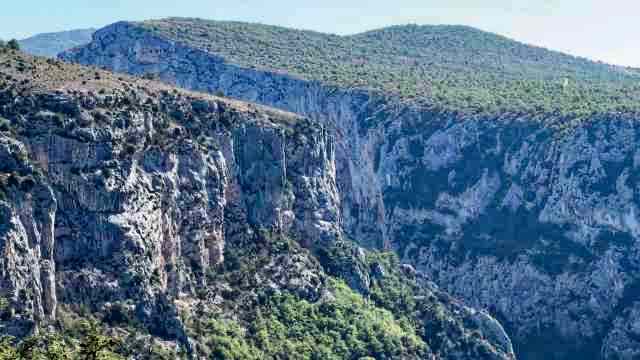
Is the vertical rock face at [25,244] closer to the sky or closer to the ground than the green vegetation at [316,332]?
closer to the sky

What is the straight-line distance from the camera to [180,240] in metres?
135

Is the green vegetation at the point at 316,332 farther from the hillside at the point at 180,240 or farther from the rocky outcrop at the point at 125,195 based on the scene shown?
the rocky outcrop at the point at 125,195

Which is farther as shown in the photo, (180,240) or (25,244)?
(180,240)

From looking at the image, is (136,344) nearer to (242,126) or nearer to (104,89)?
(104,89)

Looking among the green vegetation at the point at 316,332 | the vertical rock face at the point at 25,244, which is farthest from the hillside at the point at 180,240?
the green vegetation at the point at 316,332

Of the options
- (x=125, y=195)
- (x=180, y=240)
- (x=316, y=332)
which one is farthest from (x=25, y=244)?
(x=316, y=332)

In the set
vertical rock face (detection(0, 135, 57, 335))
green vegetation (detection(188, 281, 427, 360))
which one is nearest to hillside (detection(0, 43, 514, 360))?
vertical rock face (detection(0, 135, 57, 335))

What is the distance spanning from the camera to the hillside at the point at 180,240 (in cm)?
11200

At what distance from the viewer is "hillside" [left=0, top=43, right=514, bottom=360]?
4409 inches

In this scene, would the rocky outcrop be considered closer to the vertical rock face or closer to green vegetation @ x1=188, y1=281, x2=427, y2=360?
the vertical rock face

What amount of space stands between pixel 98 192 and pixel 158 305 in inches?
573

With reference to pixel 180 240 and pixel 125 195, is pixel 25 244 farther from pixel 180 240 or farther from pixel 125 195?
pixel 180 240

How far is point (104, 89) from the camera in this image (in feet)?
436

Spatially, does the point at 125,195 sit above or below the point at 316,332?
above
